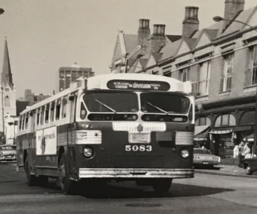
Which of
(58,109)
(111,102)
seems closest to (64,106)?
(58,109)

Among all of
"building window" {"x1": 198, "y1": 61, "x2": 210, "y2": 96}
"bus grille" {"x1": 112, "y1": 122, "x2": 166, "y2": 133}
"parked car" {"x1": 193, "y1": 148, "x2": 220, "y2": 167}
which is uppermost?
"building window" {"x1": 198, "y1": 61, "x2": 210, "y2": 96}

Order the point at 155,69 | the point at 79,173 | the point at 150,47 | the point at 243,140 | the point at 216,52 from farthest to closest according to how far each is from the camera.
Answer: the point at 150,47 < the point at 155,69 < the point at 216,52 < the point at 243,140 < the point at 79,173

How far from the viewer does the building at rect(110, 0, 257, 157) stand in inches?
1629

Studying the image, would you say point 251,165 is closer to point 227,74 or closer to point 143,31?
point 227,74

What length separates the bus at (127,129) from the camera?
13.5 meters

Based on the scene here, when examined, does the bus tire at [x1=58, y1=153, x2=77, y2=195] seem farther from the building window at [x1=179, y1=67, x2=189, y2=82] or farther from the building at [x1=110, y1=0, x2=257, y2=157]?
the building window at [x1=179, y1=67, x2=189, y2=82]

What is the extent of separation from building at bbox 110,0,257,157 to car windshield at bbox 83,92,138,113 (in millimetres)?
26261

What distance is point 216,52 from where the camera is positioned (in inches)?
1832

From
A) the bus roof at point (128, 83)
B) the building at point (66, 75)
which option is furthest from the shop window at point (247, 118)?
the building at point (66, 75)

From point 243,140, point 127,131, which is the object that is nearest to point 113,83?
point 127,131

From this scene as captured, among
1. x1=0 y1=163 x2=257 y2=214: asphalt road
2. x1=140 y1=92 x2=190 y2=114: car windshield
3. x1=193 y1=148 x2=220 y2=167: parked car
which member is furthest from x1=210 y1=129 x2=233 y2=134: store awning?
x1=140 y1=92 x2=190 y2=114: car windshield

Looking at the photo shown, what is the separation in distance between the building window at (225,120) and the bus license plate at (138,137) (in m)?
30.3

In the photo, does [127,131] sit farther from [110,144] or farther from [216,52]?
[216,52]

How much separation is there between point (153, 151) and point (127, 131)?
775 millimetres
